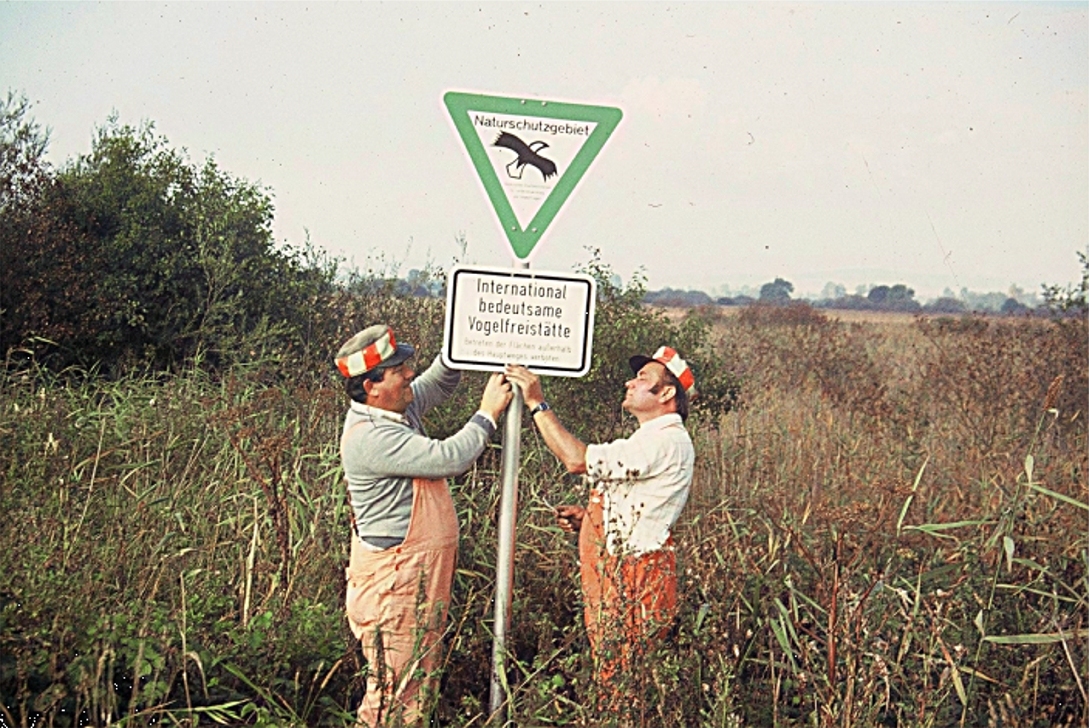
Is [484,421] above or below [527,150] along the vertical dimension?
below

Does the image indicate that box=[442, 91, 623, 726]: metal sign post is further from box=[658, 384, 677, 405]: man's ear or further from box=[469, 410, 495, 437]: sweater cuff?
box=[658, 384, 677, 405]: man's ear

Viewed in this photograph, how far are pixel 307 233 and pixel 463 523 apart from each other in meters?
5.81

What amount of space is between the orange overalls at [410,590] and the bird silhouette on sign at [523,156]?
4.61 ft

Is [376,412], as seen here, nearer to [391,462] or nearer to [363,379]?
[363,379]

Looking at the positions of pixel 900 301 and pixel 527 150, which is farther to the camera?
pixel 900 301

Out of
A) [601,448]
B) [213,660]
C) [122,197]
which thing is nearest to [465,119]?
[601,448]

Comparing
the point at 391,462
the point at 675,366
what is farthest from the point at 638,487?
the point at 391,462

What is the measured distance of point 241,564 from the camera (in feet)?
21.1

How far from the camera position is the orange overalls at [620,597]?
477 cm

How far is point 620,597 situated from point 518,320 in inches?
46.2

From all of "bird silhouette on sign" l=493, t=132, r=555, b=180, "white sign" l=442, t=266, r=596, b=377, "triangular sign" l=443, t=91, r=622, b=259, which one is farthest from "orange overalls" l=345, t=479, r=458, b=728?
"bird silhouette on sign" l=493, t=132, r=555, b=180

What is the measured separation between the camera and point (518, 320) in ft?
16.5

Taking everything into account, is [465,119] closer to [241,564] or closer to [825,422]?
[241,564]

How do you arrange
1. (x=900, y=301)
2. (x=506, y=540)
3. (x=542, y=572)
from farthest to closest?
(x=900, y=301) < (x=542, y=572) < (x=506, y=540)
